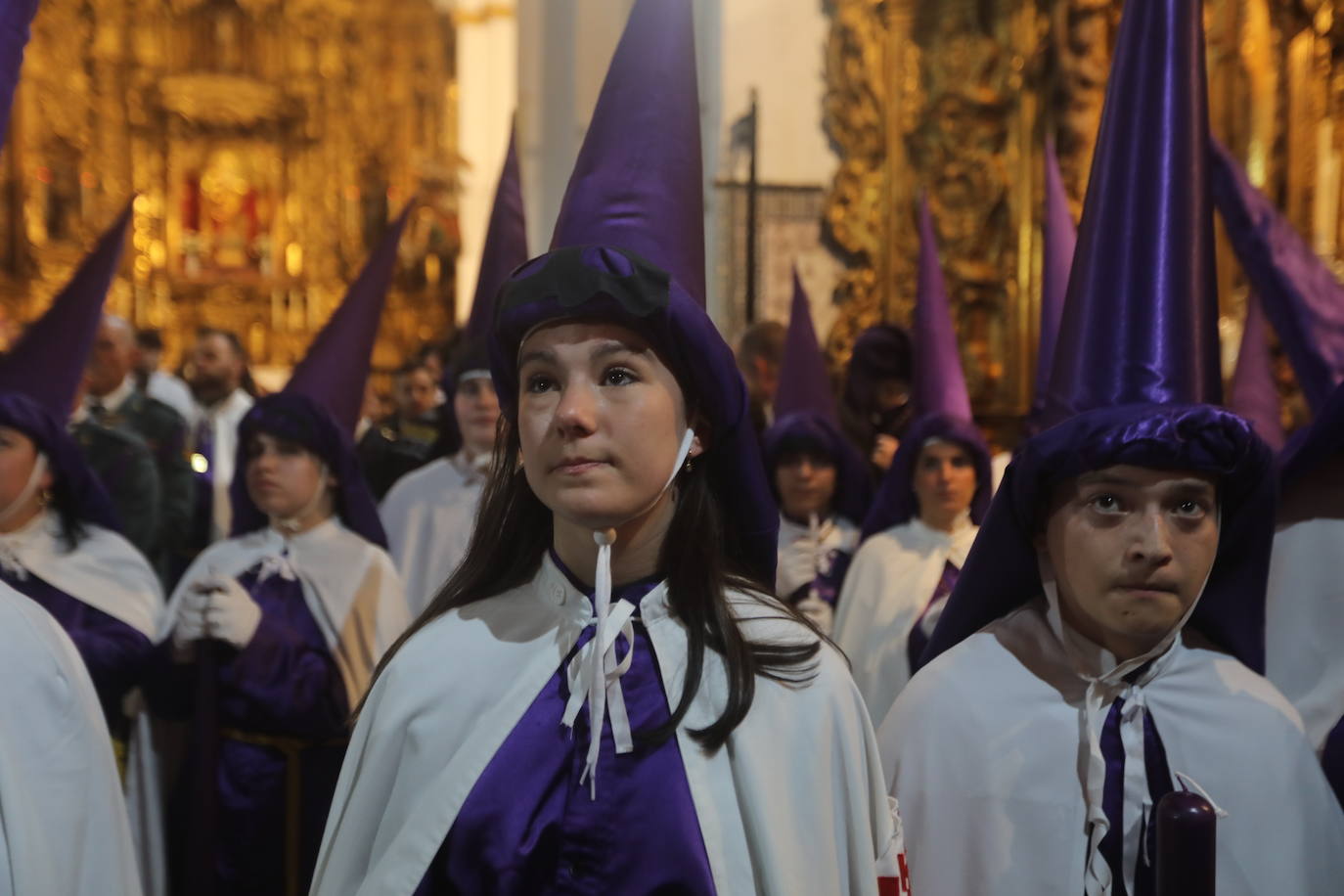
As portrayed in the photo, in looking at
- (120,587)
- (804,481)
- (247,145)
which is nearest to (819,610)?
(804,481)

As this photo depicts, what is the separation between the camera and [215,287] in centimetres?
1588

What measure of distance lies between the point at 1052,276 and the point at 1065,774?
1.45 m

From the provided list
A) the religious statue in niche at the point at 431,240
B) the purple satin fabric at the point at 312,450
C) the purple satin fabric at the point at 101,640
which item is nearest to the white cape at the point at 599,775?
the purple satin fabric at the point at 101,640

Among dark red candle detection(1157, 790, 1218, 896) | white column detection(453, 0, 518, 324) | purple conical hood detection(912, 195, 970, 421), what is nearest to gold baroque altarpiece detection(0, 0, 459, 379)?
white column detection(453, 0, 518, 324)

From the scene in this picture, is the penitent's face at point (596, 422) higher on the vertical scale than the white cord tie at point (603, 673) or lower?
higher

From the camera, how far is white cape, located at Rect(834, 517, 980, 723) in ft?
15.6

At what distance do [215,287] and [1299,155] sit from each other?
11444 mm

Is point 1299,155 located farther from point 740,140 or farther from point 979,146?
point 740,140

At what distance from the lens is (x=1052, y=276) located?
3.60 metres

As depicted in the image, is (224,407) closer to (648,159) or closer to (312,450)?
(312,450)

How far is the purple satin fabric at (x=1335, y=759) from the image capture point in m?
2.82

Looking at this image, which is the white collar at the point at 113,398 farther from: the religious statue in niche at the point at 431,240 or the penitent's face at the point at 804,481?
the religious statue in niche at the point at 431,240

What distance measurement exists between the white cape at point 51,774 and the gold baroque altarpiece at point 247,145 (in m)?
13.0

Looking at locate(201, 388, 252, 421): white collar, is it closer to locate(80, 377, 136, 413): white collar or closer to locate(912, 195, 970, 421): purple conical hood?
locate(80, 377, 136, 413): white collar
